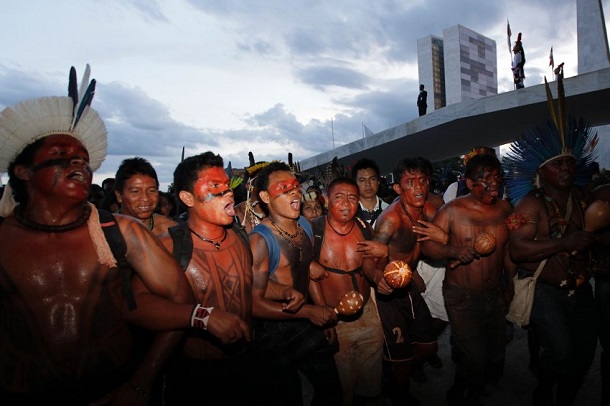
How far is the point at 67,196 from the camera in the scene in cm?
222

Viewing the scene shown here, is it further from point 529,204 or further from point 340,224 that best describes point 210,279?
point 529,204

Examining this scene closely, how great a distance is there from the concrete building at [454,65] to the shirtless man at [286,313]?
79.3 metres

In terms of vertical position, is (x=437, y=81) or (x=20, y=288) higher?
(x=437, y=81)

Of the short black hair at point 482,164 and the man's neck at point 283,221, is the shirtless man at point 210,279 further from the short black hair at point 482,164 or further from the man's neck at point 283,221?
the short black hair at point 482,164

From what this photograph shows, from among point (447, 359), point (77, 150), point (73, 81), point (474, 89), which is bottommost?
point (447, 359)

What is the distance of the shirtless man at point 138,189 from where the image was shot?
430 cm

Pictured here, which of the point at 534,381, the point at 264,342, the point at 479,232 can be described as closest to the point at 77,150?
the point at 264,342

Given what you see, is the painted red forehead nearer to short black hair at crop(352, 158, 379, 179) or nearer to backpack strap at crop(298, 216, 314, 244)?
backpack strap at crop(298, 216, 314, 244)

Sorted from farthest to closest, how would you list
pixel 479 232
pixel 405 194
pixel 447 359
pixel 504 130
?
pixel 504 130 → pixel 447 359 → pixel 405 194 → pixel 479 232

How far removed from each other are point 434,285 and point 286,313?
3.14 meters

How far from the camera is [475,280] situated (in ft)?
13.3

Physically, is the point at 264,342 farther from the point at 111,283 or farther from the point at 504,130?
the point at 504,130

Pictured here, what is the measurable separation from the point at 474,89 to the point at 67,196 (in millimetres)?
88782

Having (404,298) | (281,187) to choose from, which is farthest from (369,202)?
(281,187)
